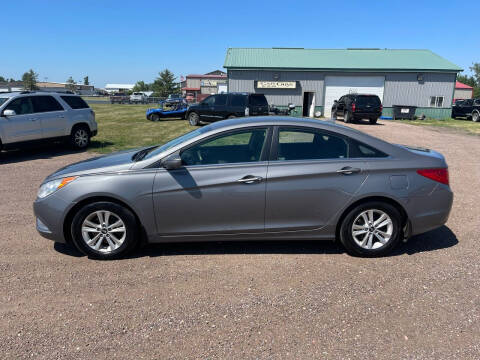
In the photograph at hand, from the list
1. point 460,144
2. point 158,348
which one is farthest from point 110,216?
point 460,144

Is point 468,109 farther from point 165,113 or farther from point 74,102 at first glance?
point 74,102

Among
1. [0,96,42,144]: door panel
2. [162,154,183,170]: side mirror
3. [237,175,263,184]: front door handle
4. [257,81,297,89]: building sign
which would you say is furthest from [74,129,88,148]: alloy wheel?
[257,81,297,89]: building sign

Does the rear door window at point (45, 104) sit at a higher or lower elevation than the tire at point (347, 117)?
higher

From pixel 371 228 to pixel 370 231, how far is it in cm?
4

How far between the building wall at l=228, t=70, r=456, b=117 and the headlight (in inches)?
1008

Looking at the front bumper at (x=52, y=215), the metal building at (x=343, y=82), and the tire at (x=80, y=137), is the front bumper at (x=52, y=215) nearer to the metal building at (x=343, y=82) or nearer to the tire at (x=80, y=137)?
the tire at (x=80, y=137)

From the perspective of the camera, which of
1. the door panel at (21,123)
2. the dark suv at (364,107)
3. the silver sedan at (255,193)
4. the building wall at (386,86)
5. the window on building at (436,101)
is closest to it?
the silver sedan at (255,193)

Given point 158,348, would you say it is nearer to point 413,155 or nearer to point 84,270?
point 84,270

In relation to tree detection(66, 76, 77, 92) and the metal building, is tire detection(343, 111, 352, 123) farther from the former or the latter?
tree detection(66, 76, 77, 92)

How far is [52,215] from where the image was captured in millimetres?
4031

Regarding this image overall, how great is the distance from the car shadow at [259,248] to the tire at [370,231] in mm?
239

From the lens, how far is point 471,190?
23.9 feet

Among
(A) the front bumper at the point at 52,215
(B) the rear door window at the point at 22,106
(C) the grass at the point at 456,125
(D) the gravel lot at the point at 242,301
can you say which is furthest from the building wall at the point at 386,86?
(A) the front bumper at the point at 52,215

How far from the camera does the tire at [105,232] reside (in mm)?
4000
